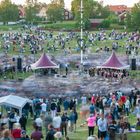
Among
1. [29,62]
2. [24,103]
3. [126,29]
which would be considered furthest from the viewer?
[126,29]

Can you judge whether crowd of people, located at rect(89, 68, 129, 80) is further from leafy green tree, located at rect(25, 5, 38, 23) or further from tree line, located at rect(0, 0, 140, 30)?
leafy green tree, located at rect(25, 5, 38, 23)

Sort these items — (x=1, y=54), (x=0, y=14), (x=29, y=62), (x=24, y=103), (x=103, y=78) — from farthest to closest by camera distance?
1. (x=0, y=14)
2. (x=1, y=54)
3. (x=29, y=62)
4. (x=103, y=78)
5. (x=24, y=103)

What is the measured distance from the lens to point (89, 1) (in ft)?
470

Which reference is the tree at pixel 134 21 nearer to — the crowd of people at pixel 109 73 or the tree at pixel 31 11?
the tree at pixel 31 11

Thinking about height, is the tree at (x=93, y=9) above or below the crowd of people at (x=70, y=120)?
above

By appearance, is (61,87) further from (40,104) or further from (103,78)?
(40,104)

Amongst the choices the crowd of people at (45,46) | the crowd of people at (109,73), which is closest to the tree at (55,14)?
the crowd of people at (45,46)

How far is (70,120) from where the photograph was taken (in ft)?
84.2

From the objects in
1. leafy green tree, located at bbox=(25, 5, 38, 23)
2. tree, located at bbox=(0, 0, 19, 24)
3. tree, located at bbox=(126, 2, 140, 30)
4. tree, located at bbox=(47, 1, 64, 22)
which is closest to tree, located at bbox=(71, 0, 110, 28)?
tree, located at bbox=(47, 1, 64, 22)

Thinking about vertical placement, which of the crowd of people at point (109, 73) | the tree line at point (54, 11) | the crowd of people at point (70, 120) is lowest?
the crowd of people at point (109, 73)

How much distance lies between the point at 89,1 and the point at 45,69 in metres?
95.4

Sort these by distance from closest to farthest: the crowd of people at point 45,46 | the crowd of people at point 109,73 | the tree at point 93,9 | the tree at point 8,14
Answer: the crowd of people at point 109,73, the crowd of people at point 45,46, the tree at point 93,9, the tree at point 8,14

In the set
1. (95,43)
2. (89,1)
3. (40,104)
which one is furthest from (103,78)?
(89,1)

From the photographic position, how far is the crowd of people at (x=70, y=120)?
20969 millimetres
